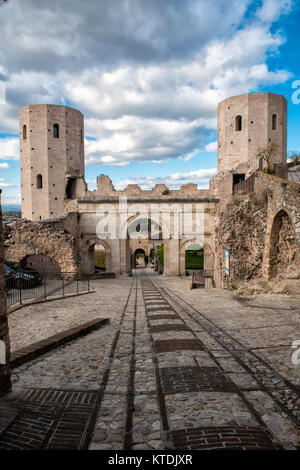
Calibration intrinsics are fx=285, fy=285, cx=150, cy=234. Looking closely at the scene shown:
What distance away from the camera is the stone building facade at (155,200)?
16.2m

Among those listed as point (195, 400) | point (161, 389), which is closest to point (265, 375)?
point (195, 400)

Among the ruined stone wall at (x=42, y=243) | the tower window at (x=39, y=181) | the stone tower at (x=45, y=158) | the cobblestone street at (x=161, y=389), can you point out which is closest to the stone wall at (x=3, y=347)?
the cobblestone street at (x=161, y=389)

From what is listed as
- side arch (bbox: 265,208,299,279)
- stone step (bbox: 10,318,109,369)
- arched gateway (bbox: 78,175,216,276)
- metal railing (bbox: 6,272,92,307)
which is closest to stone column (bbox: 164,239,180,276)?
arched gateway (bbox: 78,175,216,276)

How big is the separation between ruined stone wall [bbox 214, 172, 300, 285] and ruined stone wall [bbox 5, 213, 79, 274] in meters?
9.98

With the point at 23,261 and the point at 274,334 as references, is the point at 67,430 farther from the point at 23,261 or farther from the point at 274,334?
the point at 23,261

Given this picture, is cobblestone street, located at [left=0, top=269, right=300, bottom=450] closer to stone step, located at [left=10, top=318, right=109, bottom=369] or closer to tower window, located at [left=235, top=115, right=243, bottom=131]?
stone step, located at [left=10, top=318, right=109, bottom=369]

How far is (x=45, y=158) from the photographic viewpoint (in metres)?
29.9

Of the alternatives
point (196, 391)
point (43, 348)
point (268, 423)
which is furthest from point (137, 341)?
point (268, 423)

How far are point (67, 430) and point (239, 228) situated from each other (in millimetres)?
15041

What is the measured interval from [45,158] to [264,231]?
24.2m

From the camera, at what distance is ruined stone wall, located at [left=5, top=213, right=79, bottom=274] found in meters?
17.8

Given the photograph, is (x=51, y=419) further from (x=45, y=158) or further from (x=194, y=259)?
(x=194, y=259)

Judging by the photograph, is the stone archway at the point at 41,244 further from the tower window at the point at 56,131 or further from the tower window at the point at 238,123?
the tower window at the point at 238,123

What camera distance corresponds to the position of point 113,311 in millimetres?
9375
